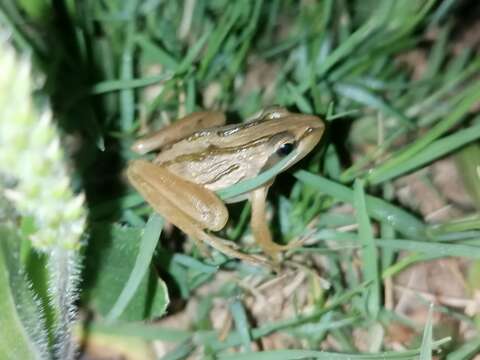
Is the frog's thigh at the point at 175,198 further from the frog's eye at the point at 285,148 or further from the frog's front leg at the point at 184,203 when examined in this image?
the frog's eye at the point at 285,148

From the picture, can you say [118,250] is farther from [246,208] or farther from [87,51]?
[87,51]

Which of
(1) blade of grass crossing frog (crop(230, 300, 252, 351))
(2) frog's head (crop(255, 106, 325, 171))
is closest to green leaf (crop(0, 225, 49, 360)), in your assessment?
(1) blade of grass crossing frog (crop(230, 300, 252, 351))

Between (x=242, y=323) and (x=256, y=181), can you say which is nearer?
(x=256, y=181)

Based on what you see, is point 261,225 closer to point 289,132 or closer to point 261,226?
point 261,226

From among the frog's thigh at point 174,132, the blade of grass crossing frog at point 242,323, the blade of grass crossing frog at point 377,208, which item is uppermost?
the frog's thigh at point 174,132

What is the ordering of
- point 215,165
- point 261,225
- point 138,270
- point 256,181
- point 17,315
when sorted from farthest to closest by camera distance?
point 215,165
point 261,225
point 256,181
point 138,270
point 17,315

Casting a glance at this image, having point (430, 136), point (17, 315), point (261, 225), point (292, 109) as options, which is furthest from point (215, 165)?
point (17, 315)

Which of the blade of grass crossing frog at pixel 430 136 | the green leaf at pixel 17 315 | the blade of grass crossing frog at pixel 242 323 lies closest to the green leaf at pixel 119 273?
the blade of grass crossing frog at pixel 242 323

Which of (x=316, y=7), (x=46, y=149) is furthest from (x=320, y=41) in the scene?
(x=46, y=149)
